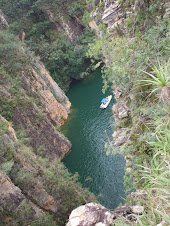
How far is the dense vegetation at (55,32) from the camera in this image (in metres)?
29.5

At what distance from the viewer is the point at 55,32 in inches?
1266

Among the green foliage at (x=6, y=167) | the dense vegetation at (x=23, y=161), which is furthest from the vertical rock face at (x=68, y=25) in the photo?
the green foliage at (x=6, y=167)

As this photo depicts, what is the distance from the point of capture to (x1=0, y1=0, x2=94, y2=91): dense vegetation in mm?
29550

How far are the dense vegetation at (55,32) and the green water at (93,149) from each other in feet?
17.4

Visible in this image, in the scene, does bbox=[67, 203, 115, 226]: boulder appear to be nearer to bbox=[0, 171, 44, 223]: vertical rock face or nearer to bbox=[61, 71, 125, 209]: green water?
bbox=[61, 71, 125, 209]: green water

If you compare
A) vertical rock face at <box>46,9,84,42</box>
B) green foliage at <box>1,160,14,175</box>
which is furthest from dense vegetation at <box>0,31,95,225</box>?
vertical rock face at <box>46,9,84,42</box>

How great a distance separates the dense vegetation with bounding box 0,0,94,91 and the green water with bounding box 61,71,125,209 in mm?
5304

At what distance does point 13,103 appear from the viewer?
653 inches

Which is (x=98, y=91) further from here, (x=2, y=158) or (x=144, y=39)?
(x=144, y=39)

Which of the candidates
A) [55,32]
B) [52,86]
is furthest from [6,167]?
[55,32]

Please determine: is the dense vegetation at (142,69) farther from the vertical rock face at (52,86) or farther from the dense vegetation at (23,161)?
the vertical rock face at (52,86)

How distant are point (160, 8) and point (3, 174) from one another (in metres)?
8.67

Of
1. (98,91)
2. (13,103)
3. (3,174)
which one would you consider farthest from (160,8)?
(98,91)

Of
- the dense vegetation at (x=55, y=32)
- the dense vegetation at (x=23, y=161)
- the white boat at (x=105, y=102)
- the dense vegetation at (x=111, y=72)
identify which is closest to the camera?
the dense vegetation at (x=111, y=72)
